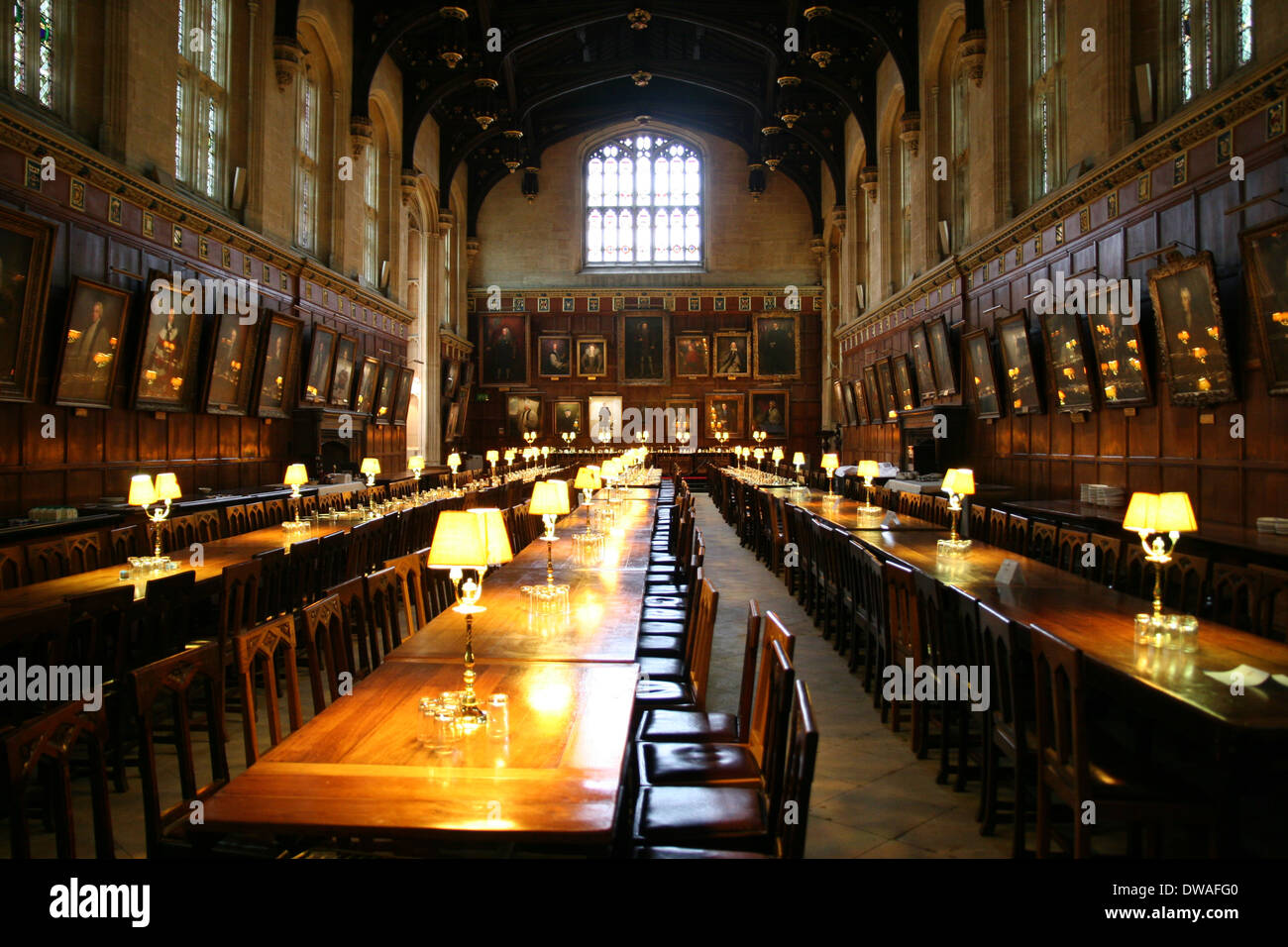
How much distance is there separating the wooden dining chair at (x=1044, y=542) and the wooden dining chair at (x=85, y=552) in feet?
22.3

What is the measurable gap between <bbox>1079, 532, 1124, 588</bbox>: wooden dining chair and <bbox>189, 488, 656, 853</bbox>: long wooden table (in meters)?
3.78

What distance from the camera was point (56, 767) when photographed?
1.79m

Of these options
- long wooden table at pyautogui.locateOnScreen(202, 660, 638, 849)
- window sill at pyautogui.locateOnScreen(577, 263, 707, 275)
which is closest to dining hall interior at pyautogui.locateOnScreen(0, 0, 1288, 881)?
long wooden table at pyautogui.locateOnScreen(202, 660, 638, 849)

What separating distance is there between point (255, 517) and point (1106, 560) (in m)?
7.56

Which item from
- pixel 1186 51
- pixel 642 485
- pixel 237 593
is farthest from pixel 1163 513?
pixel 642 485

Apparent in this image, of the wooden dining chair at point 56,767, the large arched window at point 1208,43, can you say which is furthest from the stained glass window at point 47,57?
the large arched window at point 1208,43

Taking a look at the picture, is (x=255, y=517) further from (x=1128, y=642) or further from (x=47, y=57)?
(x=1128, y=642)

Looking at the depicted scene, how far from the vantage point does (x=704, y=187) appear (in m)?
25.7

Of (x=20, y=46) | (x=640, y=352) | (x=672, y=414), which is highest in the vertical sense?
(x=20, y=46)

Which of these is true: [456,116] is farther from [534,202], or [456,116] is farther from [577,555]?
[577,555]

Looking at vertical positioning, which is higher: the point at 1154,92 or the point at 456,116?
the point at 456,116
